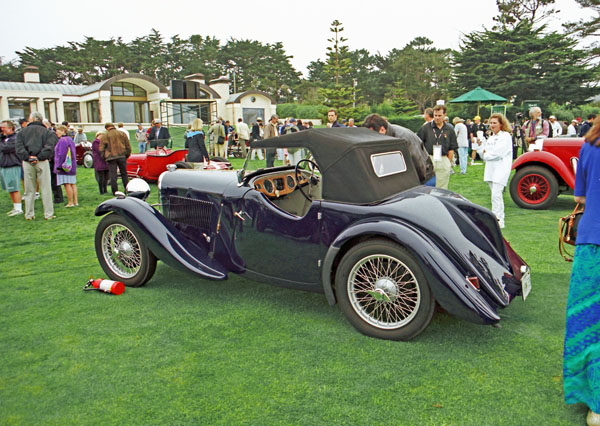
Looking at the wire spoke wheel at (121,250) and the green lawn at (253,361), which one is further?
the wire spoke wheel at (121,250)

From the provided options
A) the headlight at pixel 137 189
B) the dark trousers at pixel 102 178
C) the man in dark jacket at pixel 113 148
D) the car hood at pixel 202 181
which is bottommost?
the dark trousers at pixel 102 178

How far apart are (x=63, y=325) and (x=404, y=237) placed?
301 centimetres

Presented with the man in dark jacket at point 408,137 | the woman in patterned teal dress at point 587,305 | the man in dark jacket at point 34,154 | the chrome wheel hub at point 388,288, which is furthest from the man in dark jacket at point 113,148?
the woman in patterned teal dress at point 587,305

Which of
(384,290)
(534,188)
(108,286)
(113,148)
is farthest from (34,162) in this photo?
(534,188)

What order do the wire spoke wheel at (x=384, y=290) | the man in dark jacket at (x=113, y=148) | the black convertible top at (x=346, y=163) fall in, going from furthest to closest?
1. the man in dark jacket at (x=113, y=148)
2. the black convertible top at (x=346, y=163)
3. the wire spoke wheel at (x=384, y=290)

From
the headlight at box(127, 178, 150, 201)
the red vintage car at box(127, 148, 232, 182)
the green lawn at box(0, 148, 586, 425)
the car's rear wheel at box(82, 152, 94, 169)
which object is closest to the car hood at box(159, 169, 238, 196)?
the headlight at box(127, 178, 150, 201)

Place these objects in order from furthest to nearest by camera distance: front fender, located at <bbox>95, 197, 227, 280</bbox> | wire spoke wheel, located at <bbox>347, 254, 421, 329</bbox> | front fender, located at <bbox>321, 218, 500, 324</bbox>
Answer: front fender, located at <bbox>95, 197, 227, 280</bbox>, wire spoke wheel, located at <bbox>347, 254, 421, 329</bbox>, front fender, located at <bbox>321, 218, 500, 324</bbox>

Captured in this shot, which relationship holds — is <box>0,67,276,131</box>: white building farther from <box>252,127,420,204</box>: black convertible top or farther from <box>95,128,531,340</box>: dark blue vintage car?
<box>252,127,420,204</box>: black convertible top

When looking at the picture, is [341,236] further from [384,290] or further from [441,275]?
[441,275]

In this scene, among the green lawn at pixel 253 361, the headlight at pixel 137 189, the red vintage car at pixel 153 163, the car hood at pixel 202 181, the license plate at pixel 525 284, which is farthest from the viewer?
the red vintage car at pixel 153 163

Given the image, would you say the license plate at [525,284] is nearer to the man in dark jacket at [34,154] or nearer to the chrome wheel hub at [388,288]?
the chrome wheel hub at [388,288]

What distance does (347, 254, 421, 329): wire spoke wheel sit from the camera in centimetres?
358

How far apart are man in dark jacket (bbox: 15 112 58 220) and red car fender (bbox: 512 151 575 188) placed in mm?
8686

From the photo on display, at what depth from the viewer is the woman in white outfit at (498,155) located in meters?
6.75
